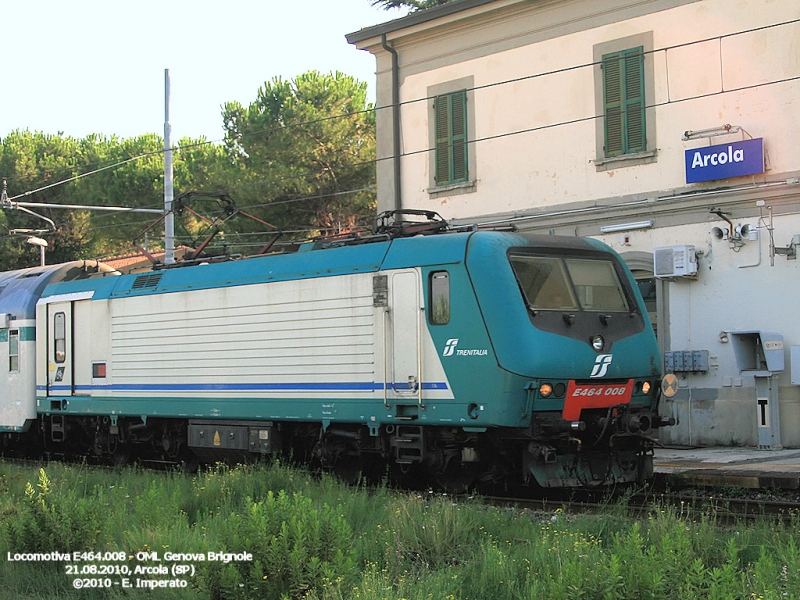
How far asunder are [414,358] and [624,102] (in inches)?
326

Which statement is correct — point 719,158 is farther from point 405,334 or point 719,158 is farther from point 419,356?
point 419,356

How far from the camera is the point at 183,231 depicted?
42750 mm

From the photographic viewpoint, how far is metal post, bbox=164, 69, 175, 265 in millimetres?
23047

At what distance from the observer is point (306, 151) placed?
1334 inches

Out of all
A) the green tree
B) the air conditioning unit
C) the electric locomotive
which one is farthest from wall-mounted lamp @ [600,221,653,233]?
the green tree

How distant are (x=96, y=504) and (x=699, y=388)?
1110 cm

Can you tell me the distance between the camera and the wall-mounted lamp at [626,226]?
58.9 feet

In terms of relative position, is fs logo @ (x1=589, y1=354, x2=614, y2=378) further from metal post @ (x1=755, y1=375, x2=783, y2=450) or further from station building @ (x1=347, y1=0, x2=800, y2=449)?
metal post @ (x1=755, y1=375, x2=783, y2=450)

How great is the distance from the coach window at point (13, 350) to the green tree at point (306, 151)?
42.8ft

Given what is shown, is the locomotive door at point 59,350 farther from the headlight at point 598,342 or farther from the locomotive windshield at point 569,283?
the headlight at point 598,342

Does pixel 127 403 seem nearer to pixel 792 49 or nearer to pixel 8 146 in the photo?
pixel 792 49

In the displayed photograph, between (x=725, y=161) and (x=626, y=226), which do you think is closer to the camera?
(x=725, y=161)

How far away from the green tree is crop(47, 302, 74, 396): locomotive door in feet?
44.8

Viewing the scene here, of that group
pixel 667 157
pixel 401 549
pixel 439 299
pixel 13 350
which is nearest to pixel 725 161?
pixel 667 157
